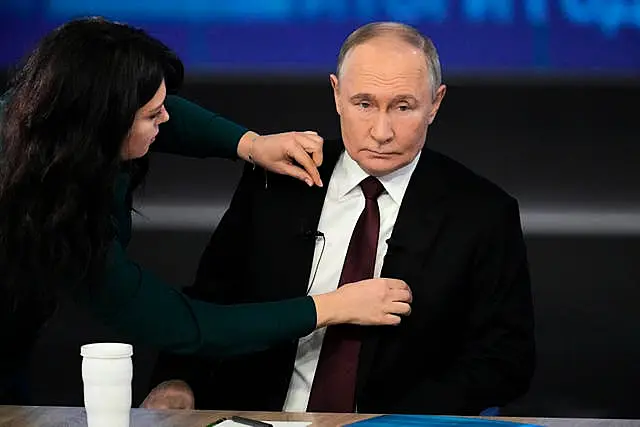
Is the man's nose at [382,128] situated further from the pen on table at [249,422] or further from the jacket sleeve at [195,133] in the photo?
the pen on table at [249,422]

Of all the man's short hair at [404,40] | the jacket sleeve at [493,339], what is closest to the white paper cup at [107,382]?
the jacket sleeve at [493,339]

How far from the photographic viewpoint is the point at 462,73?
11.8 ft

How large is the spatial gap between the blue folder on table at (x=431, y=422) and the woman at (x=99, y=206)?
34 centimetres

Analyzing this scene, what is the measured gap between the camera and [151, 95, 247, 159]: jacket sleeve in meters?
2.92

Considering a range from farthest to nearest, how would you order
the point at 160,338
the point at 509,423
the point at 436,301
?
the point at 436,301, the point at 160,338, the point at 509,423

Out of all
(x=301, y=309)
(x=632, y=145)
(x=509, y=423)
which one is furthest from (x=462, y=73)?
(x=509, y=423)

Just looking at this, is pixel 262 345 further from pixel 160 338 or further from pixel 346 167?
pixel 346 167

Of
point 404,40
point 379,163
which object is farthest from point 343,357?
point 404,40

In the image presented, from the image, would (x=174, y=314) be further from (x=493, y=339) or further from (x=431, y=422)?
(x=493, y=339)

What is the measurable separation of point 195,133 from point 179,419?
85cm

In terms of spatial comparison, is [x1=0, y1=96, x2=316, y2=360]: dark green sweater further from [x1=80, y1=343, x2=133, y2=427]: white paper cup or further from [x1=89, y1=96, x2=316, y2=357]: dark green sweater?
[x1=80, y1=343, x2=133, y2=427]: white paper cup

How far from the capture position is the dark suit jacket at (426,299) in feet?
9.22

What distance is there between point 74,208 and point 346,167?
2.89ft

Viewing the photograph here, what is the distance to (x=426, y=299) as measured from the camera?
2.84 metres
